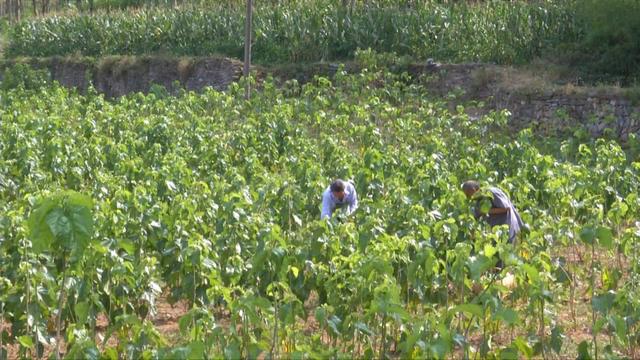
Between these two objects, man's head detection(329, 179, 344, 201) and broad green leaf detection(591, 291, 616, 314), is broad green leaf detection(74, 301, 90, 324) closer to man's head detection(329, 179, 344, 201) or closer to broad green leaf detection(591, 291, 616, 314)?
broad green leaf detection(591, 291, 616, 314)

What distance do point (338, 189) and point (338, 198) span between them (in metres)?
0.11

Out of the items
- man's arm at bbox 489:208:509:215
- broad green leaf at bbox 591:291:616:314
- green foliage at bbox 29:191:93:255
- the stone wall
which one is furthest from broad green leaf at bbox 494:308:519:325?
the stone wall

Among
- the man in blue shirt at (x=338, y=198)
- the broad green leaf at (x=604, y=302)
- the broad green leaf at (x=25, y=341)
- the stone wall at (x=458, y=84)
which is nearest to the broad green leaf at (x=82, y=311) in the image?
the broad green leaf at (x=25, y=341)

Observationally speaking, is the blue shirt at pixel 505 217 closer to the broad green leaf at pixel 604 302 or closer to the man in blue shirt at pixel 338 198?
the man in blue shirt at pixel 338 198

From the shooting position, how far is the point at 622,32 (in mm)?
18531

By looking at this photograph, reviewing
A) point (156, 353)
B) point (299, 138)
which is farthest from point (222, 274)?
point (299, 138)

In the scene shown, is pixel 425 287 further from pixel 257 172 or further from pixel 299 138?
pixel 299 138

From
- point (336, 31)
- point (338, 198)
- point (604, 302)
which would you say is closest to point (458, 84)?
point (336, 31)

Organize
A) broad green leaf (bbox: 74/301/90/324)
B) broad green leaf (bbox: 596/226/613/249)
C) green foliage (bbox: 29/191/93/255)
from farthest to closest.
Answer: broad green leaf (bbox: 596/226/613/249)
broad green leaf (bbox: 74/301/90/324)
green foliage (bbox: 29/191/93/255)

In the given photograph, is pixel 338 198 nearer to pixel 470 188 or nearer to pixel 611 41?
pixel 470 188

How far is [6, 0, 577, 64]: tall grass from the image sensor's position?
2062 centimetres

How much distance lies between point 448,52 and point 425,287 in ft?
45.6

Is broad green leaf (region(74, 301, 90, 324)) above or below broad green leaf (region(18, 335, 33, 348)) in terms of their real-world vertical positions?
above

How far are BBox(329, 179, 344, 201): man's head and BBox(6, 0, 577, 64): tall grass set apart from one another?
11729 mm
